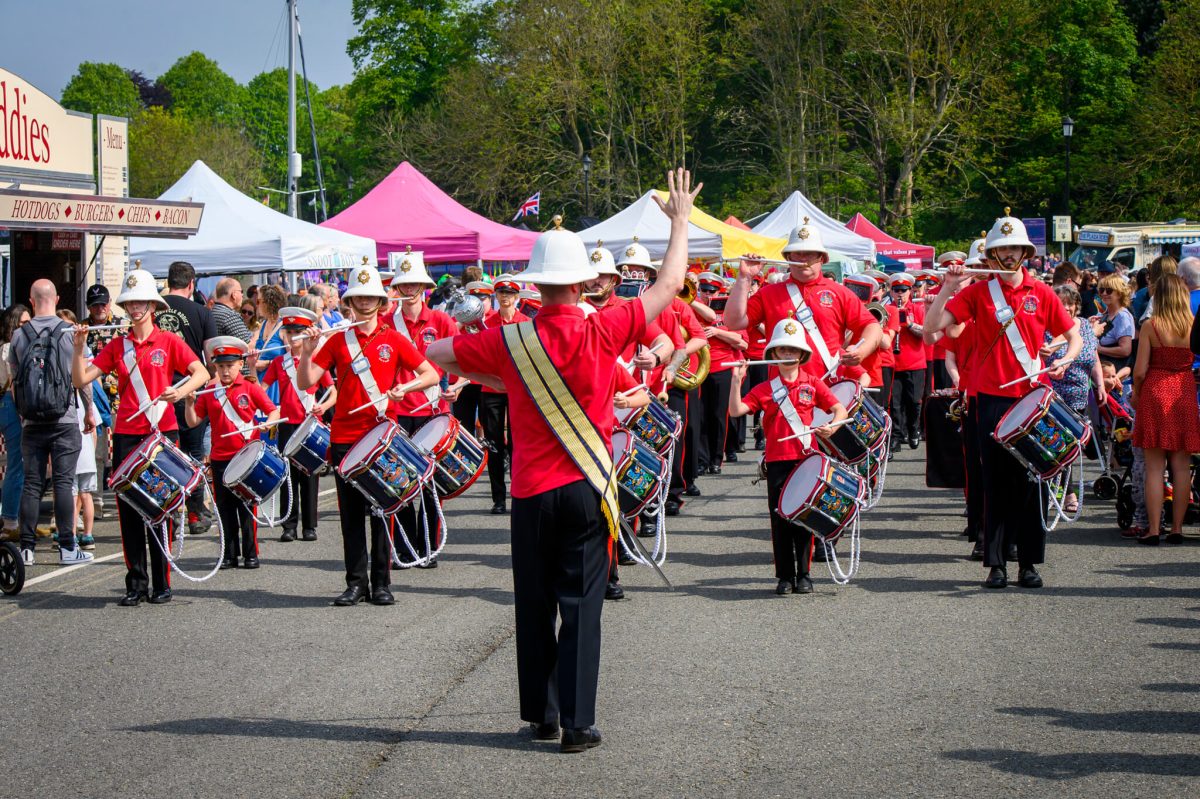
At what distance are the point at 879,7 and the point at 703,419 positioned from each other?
35811 millimetres

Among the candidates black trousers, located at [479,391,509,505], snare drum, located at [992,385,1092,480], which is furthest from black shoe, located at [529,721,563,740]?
black trousers, located at [479,391,509,505]

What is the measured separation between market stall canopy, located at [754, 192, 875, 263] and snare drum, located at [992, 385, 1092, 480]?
22744mm

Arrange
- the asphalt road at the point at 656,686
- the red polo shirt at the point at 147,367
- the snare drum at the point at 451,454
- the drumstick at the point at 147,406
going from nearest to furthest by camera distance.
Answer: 1. the asphalt road at the point at 656,686
2. the drumstick at the point at 147,406
3. the red polo shirt at the point at 147,367
4. the snare drum at the point at 451,454

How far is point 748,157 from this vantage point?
5975 centimetres

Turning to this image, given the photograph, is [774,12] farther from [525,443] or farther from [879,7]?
[525,443]

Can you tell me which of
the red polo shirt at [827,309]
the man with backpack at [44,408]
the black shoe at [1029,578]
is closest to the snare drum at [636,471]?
the red polo shirt at [827,309]

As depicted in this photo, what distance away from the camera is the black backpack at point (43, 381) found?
10.5 m

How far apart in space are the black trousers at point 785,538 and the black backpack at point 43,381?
4.74 meters

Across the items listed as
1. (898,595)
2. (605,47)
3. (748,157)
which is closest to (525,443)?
(898,595)

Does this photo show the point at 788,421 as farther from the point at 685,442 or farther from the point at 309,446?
the point at 685,442

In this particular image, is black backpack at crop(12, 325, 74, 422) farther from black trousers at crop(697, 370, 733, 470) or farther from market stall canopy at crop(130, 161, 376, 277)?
market stall canopy at crop(130, 161, 376, 277)

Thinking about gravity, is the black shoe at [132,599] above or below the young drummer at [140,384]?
below

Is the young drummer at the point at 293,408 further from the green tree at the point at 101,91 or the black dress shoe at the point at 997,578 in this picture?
the green tree at the point at 101,91

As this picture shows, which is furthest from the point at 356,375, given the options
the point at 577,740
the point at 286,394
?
the point at 577,740
